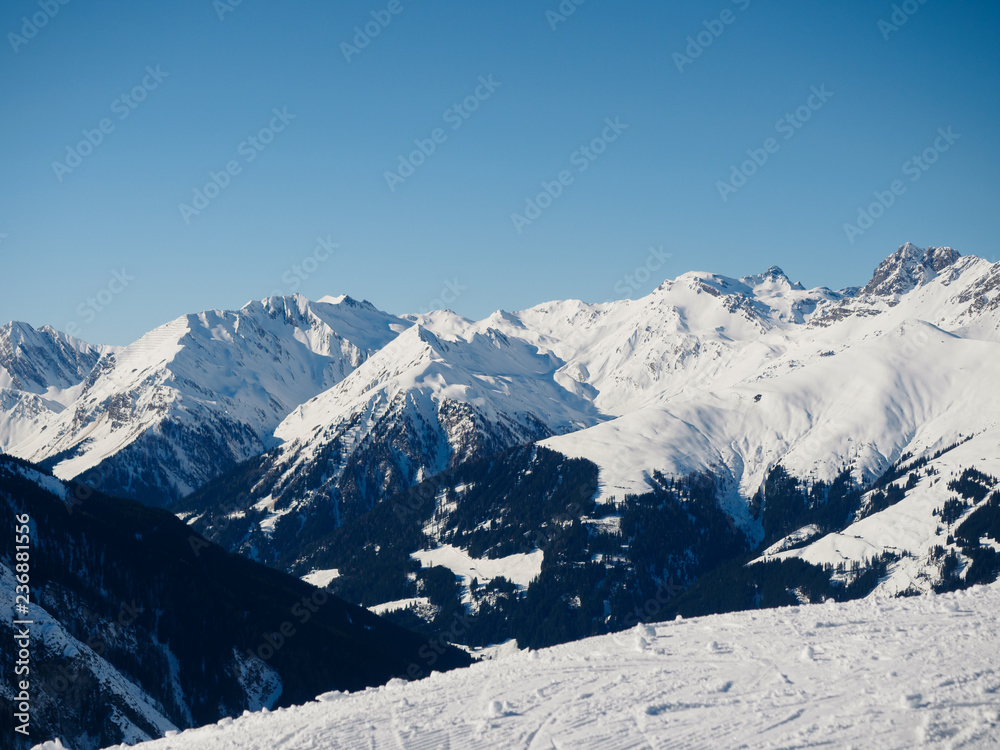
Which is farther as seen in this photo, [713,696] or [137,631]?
[137,631]

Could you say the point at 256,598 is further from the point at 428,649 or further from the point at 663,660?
the point at 663,660

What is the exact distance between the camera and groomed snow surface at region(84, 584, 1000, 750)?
4150 centimetres

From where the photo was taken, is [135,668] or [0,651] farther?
[135,668]

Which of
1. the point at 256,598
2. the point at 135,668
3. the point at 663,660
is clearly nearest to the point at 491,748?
the point at 663,660

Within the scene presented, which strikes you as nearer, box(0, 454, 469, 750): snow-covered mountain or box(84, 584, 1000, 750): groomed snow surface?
box(84, 584, 1000, 750): groomed snow surface

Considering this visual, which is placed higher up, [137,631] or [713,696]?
[137,631]

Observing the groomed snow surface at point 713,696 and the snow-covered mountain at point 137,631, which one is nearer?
the groomed snow surface at point 713,696

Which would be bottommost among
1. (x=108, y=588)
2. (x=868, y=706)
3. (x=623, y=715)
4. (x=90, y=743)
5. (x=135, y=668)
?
(x=868, y=706)

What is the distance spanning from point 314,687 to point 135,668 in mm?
26528

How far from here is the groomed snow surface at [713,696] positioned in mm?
41500

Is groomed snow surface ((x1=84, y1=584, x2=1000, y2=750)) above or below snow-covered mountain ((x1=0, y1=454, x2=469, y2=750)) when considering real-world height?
below

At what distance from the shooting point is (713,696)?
46.2 metres

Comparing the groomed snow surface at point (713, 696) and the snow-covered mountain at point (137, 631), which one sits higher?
the snow-covered mountain at point (137, 631)

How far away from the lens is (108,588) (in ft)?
391
